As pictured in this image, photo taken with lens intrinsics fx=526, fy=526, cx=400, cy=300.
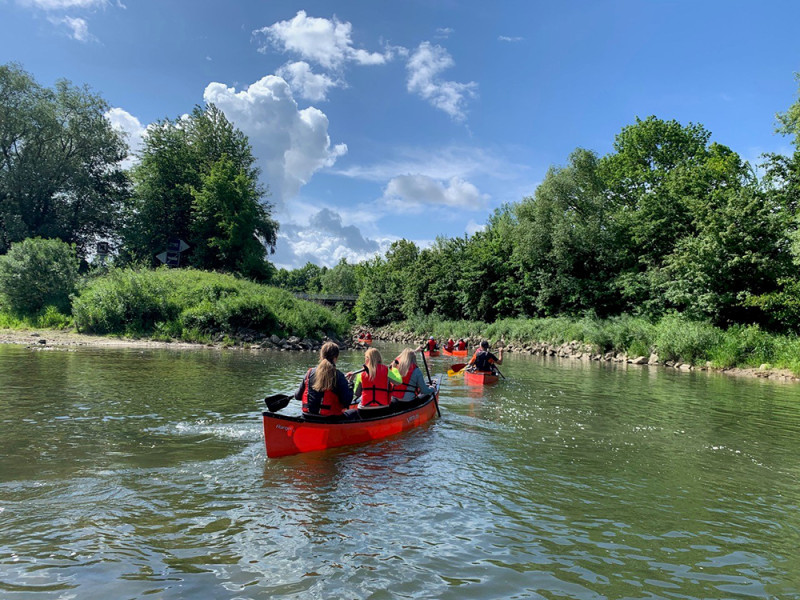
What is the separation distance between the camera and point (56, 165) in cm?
4481

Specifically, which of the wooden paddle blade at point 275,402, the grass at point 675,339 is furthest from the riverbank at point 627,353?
the wooden paddle blade at point 275,402

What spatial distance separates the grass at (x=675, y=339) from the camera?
893 inches

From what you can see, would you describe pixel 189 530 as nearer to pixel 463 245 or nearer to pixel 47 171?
pixel 47 171

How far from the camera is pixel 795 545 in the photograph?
17.0ft

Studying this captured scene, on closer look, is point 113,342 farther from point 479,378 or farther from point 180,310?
point 479,378

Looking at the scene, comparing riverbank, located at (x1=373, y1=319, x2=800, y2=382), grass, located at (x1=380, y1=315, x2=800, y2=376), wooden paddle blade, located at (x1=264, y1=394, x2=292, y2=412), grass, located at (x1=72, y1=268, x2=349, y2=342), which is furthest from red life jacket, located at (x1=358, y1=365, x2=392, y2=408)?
grass, located at (x1=72, y1=268, x2=349, y2=342)

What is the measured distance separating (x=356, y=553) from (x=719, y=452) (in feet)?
23.2

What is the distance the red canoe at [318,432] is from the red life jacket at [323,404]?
282 millimetres

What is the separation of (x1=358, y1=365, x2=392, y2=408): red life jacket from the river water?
818 millimetres

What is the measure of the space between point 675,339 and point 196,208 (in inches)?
1545

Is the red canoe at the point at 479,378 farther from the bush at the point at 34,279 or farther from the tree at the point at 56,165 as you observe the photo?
the tree at the point at 56,165

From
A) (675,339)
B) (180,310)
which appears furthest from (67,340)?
(675,339)

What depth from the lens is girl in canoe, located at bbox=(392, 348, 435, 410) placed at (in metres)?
10.9

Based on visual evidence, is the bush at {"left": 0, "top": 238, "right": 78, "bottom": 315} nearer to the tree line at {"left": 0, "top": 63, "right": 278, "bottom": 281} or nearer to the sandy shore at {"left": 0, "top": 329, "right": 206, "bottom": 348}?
the sandy shore at {"left": 0, "top": 329, "right": 206, "bottom": 348}
